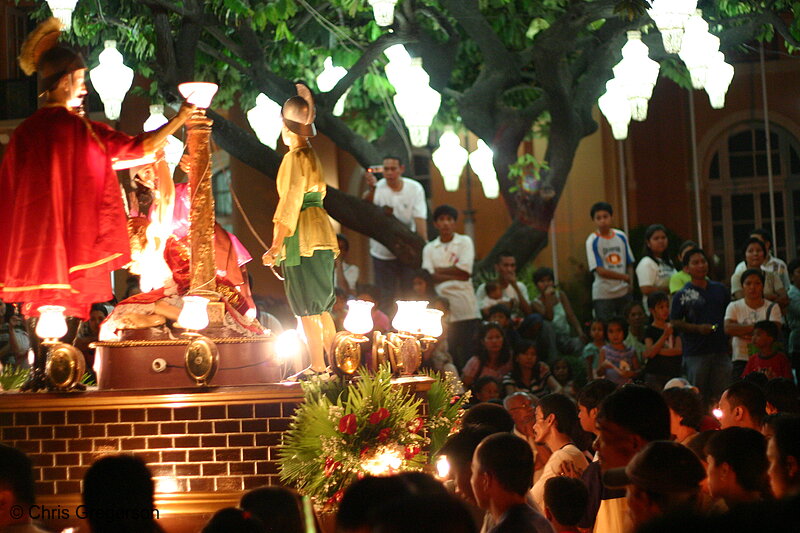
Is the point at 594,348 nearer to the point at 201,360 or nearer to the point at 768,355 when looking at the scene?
the point at 768,355

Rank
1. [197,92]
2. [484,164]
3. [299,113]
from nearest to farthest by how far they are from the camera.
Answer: [197,92] < [299,113] < [484,164]

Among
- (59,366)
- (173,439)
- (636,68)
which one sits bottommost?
(173,439)

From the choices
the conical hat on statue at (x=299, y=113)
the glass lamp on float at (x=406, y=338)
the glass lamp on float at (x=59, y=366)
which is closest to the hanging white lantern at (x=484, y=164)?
the conical hat on statue at (x=299, y=113)

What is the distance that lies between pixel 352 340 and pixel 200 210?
1353 millimetres

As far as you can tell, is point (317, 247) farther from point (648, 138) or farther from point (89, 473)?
point (648, 138)

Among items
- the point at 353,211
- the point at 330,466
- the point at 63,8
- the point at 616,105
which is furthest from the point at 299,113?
the point at 616,105

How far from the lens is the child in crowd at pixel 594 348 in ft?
37.0

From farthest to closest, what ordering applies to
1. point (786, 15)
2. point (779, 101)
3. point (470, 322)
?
point (779, 101)
point (786, 15)
point (470, 322)

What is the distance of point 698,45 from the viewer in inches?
485

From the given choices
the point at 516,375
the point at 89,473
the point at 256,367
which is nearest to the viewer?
the point at 89,473

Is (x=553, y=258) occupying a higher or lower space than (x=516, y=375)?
higher

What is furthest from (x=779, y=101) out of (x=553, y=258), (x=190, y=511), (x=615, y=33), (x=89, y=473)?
(x=89, y=473)

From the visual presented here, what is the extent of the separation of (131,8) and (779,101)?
12.7m

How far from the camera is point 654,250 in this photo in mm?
13125
